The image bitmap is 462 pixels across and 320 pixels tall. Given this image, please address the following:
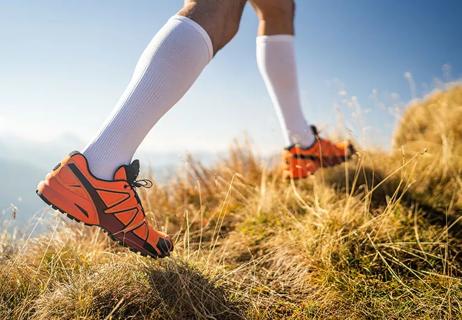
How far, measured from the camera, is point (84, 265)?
1180 mm

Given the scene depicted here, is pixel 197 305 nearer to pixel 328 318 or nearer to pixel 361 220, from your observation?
pixel 328 318

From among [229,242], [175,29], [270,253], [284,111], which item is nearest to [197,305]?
[270,253]

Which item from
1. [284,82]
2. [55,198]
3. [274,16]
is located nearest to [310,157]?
[284,82]

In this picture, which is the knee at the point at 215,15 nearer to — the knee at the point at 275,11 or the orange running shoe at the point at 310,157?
the knee at the point at 275,11

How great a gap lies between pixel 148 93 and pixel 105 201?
1.18ft

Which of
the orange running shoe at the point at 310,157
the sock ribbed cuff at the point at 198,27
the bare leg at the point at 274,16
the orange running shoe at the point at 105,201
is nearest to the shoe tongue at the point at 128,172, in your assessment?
the orange running shoe at the point at 105,201

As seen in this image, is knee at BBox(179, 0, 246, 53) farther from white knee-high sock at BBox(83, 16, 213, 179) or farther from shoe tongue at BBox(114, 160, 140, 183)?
shoe tongue at BBox(114, 160, 140, 183)

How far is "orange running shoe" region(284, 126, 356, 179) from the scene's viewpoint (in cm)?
195

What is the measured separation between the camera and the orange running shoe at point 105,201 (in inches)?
40.3

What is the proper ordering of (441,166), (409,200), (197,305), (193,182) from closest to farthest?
(197,305), (409,200), (441,166), (193,182)

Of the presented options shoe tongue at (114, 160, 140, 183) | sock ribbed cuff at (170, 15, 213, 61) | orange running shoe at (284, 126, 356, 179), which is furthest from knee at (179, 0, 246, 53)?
orange running shoe at (284, 126, 356, 179)

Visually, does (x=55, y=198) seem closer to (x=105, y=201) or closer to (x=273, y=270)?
(x=105, y=201)

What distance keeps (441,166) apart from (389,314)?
4.94 ft

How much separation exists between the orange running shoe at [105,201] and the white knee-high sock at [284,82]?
3.42ft
